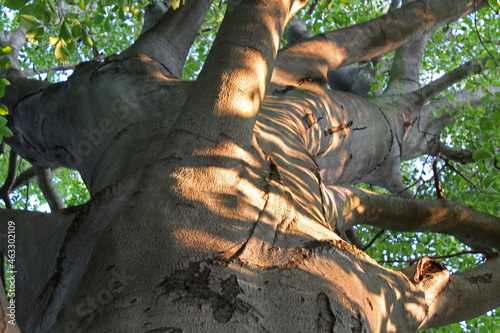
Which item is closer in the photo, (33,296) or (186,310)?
(186,310)

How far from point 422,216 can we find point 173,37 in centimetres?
202

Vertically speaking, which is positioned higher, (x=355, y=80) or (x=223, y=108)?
(x=355, y=80)

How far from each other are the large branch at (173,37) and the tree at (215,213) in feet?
0.09

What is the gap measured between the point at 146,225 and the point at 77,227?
1.14ft

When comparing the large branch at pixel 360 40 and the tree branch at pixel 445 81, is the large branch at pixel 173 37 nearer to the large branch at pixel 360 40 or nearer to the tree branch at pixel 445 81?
the large branch at pixel 360 40

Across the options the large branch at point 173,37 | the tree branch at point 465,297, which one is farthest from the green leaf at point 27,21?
the tree branch at point 465,297

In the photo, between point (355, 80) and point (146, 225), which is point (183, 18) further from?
point (355, 80)

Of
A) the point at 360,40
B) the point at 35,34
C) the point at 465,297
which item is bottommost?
the point at 465,297

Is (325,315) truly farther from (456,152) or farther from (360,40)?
(456,152)

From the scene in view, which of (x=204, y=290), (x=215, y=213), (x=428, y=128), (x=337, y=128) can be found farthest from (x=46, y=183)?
(x=428, y=128)

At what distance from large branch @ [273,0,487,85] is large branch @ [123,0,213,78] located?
2.32ft

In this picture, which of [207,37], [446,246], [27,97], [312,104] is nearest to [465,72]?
[446,246]

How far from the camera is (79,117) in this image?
2240mm

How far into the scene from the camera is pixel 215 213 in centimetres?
129
